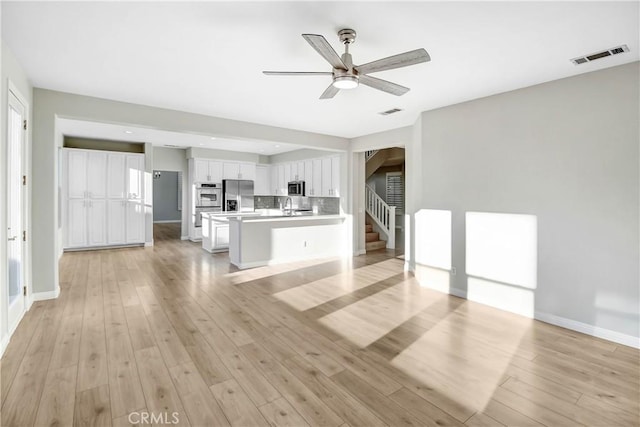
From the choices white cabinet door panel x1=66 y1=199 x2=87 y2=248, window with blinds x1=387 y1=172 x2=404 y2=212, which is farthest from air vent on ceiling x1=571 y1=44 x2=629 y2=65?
white cabinet door panel x1=66 y1=199 x2=87 y2=248

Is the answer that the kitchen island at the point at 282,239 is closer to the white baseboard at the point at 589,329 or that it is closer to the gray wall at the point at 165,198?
the white baseboard at the point at 589,329

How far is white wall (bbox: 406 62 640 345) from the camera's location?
296 cm

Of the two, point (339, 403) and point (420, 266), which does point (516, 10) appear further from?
point (420, 266)

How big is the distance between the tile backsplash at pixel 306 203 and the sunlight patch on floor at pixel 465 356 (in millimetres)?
4793

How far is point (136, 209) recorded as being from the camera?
316 inches

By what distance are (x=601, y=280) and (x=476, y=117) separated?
2.28 meters

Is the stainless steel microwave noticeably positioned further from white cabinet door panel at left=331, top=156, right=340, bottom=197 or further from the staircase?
the staircase

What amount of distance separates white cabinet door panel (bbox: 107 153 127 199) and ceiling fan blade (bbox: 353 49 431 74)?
742cm

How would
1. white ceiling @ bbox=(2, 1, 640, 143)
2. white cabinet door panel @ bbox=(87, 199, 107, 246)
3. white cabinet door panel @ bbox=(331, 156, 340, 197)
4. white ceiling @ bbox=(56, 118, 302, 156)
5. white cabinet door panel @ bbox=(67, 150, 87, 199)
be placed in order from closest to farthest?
1. white ceiling @ bbox=(2, 1, 640, 143)
2. white ceiling @ bbox=(56, 118, 302, 156)
3. white cabinet door panel @ bbox=(67, 150, 87, 199)
4. white cabinet door panel @ bbox=(331, 156, 340, 197)
5. white cabinet door panel @ bbox=(87, 199, 107, 246)

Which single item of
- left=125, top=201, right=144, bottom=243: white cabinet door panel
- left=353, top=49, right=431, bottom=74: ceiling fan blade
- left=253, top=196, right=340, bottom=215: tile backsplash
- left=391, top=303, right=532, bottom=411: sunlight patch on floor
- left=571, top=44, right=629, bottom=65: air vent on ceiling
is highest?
left=571, top=44, right=629, bottom=65: air vent on ceiling

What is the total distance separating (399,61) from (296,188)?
6.42 m

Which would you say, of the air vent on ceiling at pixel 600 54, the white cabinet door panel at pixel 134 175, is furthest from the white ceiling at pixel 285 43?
the white cabinet door panel at pixel 134 175

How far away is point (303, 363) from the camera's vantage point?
2.53 metres

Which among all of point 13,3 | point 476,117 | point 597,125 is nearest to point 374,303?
point 476,117
